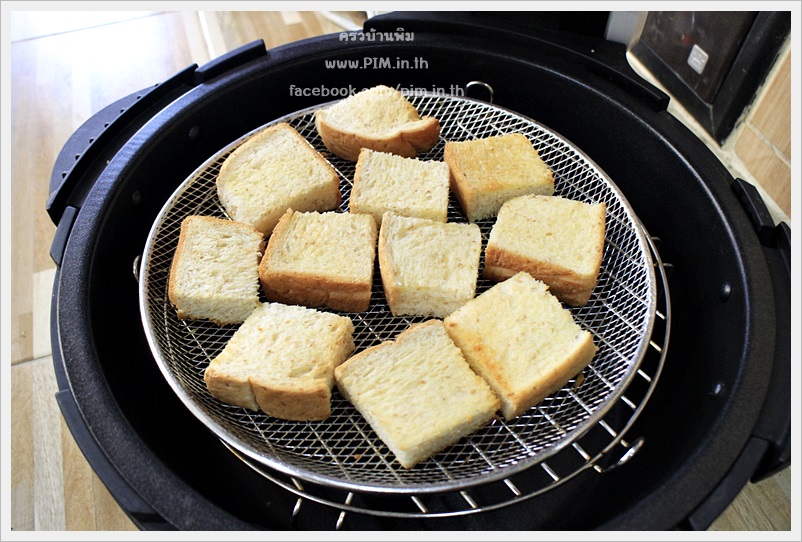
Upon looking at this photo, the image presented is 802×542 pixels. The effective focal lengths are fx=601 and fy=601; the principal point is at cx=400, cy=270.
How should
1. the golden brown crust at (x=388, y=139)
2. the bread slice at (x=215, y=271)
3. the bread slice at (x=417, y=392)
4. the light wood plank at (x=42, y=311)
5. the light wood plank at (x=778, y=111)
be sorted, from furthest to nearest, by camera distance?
1. the light wood plank at (x=778, y=111)
2. the light wood plank at (x=42, y=311)
3. the golden brown crust at (x=388, y=139)
4. the bread slice at (x=215, y=271)
5. the bread slice at (x=417, y=392)

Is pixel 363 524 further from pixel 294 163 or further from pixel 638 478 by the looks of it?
pixel 294 163

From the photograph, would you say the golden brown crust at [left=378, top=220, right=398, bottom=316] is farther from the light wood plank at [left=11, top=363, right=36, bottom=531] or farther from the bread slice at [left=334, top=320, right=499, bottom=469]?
the light wood plank at [left=11, top=363, right=36, bottom=531]

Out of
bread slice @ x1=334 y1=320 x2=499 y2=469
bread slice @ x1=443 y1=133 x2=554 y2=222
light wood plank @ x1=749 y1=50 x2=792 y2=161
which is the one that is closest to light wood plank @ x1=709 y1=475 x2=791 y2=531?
bread slice @ x1=334 y1=320 x2=499 y2=469

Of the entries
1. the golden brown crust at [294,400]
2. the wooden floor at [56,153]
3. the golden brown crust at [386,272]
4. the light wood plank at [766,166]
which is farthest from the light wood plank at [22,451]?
the light wood plank at [766,166]

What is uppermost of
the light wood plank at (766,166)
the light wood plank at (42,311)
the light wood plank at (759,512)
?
the light wood plank at (766,166)

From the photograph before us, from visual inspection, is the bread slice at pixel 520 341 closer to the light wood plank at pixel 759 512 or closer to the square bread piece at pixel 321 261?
the square bread piece at pixel 321 261

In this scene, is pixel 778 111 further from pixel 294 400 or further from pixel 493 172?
pixel 294 400

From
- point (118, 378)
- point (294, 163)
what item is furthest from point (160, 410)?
point (294, 163)
